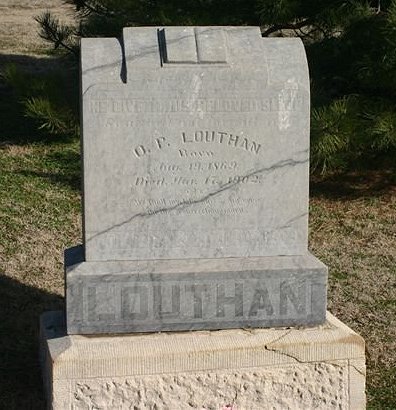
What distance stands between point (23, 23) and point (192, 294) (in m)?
10.6

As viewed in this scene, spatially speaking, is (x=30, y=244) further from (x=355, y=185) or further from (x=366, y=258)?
(x=355, y=185)

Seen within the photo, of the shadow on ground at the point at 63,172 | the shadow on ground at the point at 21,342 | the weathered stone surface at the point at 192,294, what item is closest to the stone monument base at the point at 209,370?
the weathered stone surface at the point at 192,294

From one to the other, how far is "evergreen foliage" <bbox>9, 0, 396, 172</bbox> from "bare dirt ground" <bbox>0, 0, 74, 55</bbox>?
272 cm

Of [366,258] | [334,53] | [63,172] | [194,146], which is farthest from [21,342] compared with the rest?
[334,53]

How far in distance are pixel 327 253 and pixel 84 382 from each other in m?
2.51

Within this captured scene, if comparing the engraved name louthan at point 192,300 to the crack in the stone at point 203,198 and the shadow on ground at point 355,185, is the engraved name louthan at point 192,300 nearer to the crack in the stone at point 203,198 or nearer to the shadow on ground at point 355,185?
the crack in the stone at point 203,198

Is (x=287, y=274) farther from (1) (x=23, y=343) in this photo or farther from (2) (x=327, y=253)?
(2) (x=327, y=253)

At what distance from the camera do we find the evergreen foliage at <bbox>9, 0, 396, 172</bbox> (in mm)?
6031

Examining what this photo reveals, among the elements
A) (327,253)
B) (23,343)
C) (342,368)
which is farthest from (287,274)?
(327,253)

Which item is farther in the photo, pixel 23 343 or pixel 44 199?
pixel 44 199

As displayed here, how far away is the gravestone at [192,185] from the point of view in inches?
137

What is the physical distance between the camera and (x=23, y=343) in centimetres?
422

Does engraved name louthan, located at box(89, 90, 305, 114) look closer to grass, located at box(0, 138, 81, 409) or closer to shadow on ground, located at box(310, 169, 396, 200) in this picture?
grass, located at box(0, 138, 81, 409)

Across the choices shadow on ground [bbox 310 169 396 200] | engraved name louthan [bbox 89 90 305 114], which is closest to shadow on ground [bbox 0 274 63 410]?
engraved name louthan [bbox 89 90 305 114]
